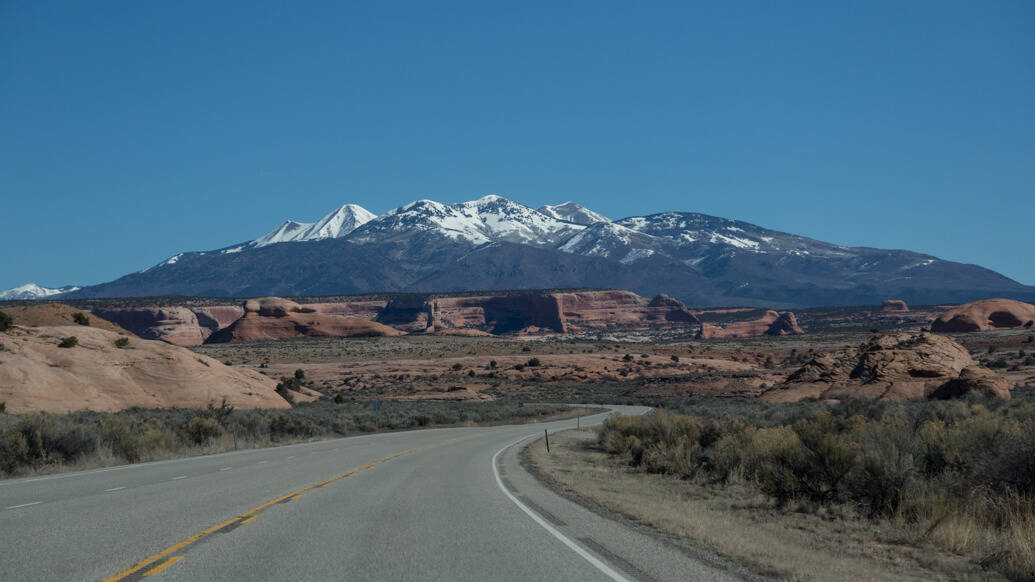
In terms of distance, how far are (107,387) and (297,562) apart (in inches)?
1308

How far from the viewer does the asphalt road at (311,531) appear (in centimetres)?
758

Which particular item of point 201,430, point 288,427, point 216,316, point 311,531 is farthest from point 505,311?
point 311,531

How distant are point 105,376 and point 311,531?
32.3 meters

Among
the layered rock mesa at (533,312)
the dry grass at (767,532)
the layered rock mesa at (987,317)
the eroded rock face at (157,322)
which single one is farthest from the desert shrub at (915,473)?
the layered rock mesa at (533,312)

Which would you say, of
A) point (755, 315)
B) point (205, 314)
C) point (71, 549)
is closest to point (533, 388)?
point (71, 549)

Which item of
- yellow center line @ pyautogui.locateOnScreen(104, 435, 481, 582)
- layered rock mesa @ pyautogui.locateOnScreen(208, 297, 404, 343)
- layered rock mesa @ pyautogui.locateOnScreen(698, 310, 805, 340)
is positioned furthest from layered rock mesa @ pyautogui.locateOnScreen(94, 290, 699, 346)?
yellow center line @ pyautogui.locateOnScreen(104, 435, 481, 582)

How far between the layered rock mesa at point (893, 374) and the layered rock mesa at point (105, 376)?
29.2 meters

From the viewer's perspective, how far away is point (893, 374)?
125 ft

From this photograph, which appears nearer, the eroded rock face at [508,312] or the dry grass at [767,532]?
the dry grass at [767,532]

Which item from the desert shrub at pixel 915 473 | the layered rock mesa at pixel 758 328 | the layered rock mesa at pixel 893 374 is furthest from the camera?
the layered rock mesa at pixel 758 328

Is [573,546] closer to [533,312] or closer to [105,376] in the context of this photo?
[105,376]

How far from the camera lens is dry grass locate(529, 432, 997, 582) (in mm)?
8203

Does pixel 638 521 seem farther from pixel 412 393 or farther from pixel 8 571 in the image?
pixel 412 393

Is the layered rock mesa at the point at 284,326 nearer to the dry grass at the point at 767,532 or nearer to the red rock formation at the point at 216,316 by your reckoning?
the red rock formation at the point at 216,316
